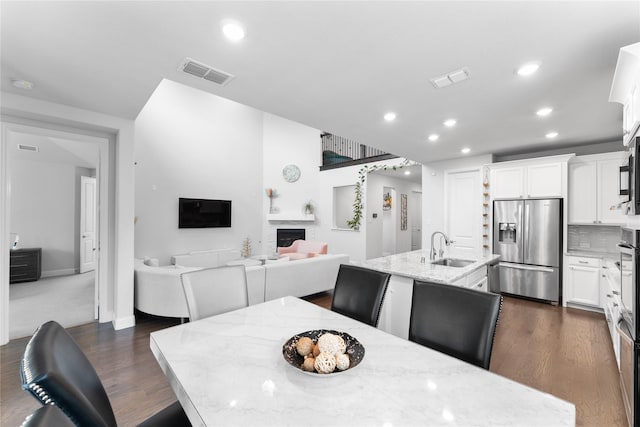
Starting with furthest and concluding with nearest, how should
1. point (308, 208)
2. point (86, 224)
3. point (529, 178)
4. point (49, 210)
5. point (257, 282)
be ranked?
point (308, 208), point (86, 224), point (49, 210), point (529, 178), point (257, 282)

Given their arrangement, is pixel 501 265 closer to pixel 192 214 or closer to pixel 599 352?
pixel 599 352

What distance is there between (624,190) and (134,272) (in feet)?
16.2

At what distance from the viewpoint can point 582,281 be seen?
3934 mm

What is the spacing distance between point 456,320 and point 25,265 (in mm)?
7190

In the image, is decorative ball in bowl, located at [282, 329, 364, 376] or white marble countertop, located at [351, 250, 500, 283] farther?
white marble countertop, located at [351, 250, 500, 283]

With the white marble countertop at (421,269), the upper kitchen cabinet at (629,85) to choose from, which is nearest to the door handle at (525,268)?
the white marble countertop at (421,269)

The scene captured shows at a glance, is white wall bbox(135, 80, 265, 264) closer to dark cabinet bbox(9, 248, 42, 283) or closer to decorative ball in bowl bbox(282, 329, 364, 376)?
dark cabinet bbox(9, 248, 42, 283)

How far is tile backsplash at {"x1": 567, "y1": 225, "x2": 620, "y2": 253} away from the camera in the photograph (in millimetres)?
4125

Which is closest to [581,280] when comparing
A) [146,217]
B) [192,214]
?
[192,214]

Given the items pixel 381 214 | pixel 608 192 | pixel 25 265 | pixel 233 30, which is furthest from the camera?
pixel 381 214

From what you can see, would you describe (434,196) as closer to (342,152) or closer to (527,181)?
(527,181)

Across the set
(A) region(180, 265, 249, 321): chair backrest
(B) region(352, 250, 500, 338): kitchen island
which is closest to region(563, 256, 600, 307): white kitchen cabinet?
(B) region(352, 250, 500, 338): kitchen island

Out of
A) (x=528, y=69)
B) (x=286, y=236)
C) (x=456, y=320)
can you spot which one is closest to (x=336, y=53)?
(x=528, y=69)

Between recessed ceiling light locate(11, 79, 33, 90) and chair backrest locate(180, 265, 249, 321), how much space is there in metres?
2.23
